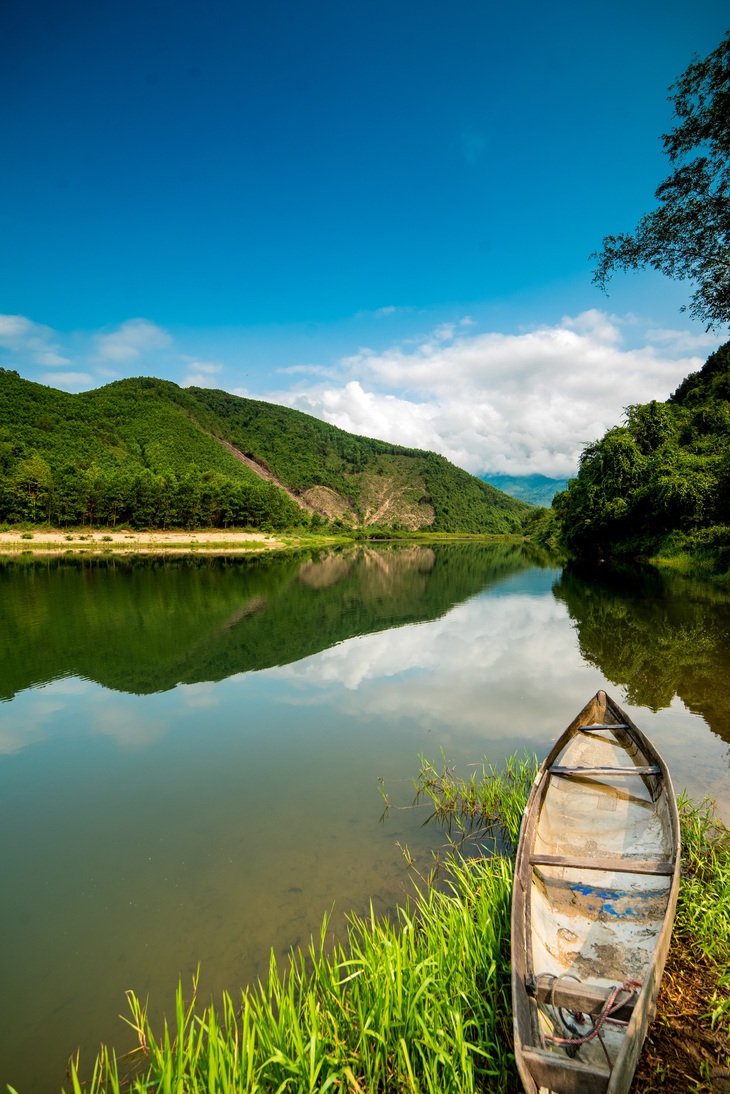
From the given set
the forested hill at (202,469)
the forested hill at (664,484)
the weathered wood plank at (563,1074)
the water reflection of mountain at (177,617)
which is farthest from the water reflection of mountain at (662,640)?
the forested hill at (202,469)

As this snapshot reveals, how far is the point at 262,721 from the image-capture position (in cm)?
1008

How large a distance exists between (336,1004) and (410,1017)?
0.65 m

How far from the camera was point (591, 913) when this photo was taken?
3951mm

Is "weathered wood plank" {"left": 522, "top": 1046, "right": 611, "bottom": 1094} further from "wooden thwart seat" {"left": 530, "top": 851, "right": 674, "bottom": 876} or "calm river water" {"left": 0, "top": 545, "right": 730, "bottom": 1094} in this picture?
"calm river water" {"left": 0, "top": 545, "right": 730, "bottom": 1094}

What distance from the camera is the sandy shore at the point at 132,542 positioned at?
186 feet

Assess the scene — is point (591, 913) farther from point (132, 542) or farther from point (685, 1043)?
point (132, 542)

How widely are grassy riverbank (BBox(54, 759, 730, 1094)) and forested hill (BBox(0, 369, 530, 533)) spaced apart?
71676 mm

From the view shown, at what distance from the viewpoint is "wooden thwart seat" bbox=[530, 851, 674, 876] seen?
401cm

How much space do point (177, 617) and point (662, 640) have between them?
1808 centimetres

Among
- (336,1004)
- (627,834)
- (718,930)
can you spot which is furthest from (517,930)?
(627,834)

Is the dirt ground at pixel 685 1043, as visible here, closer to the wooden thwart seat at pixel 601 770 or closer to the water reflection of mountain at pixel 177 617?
the wooden thwart seat at pixel 601 770

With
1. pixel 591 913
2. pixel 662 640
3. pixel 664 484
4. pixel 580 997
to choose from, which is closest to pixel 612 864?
pixel 591 913

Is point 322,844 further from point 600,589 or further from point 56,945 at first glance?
point 600,589

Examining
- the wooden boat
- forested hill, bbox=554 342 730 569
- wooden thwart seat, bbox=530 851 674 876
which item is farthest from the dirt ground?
forested hill, bbox=554 342 730 569
